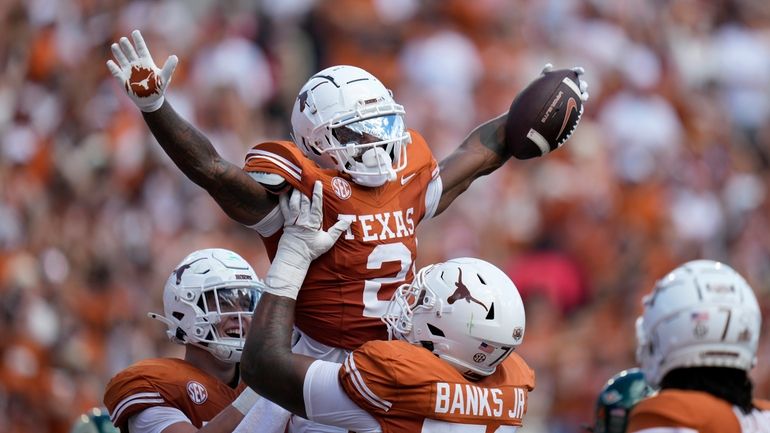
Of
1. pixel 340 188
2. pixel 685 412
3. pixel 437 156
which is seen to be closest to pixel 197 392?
pixel 340 188

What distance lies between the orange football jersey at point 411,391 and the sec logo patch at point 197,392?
0.99 meters

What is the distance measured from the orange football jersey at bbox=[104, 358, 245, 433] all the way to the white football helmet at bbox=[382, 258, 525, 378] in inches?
38.8

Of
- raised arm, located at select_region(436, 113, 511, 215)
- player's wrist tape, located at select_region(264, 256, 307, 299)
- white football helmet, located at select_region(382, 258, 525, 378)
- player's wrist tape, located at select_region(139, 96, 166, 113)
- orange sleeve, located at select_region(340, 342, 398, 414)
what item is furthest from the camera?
raised arm, located at select_region(436, 113, 511, 215)

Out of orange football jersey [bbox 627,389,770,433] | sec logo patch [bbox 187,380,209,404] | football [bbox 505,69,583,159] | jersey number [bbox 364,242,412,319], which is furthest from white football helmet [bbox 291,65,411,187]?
orange football jersey [bbox 627,389,770,433]

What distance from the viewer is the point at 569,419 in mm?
9086

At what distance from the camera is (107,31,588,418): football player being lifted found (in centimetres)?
476

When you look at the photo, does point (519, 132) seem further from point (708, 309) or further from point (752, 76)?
point (752, 76)

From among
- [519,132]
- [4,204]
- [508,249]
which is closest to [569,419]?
[508,249]

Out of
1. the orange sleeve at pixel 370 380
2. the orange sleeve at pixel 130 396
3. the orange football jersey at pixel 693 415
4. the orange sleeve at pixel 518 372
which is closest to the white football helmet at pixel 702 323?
the orange football jersey at pixel 693 415

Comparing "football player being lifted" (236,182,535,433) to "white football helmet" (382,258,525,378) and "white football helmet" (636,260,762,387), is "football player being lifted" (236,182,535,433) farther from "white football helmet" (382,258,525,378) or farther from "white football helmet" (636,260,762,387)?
"white football helmet" (636,260,762,387)

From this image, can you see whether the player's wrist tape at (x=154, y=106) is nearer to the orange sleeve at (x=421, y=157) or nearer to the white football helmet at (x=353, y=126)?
the white football helmet at (x=353, y=126)

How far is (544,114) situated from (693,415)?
5.78ft

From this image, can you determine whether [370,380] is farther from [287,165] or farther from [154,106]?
[154,106]

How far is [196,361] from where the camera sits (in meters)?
5.48
